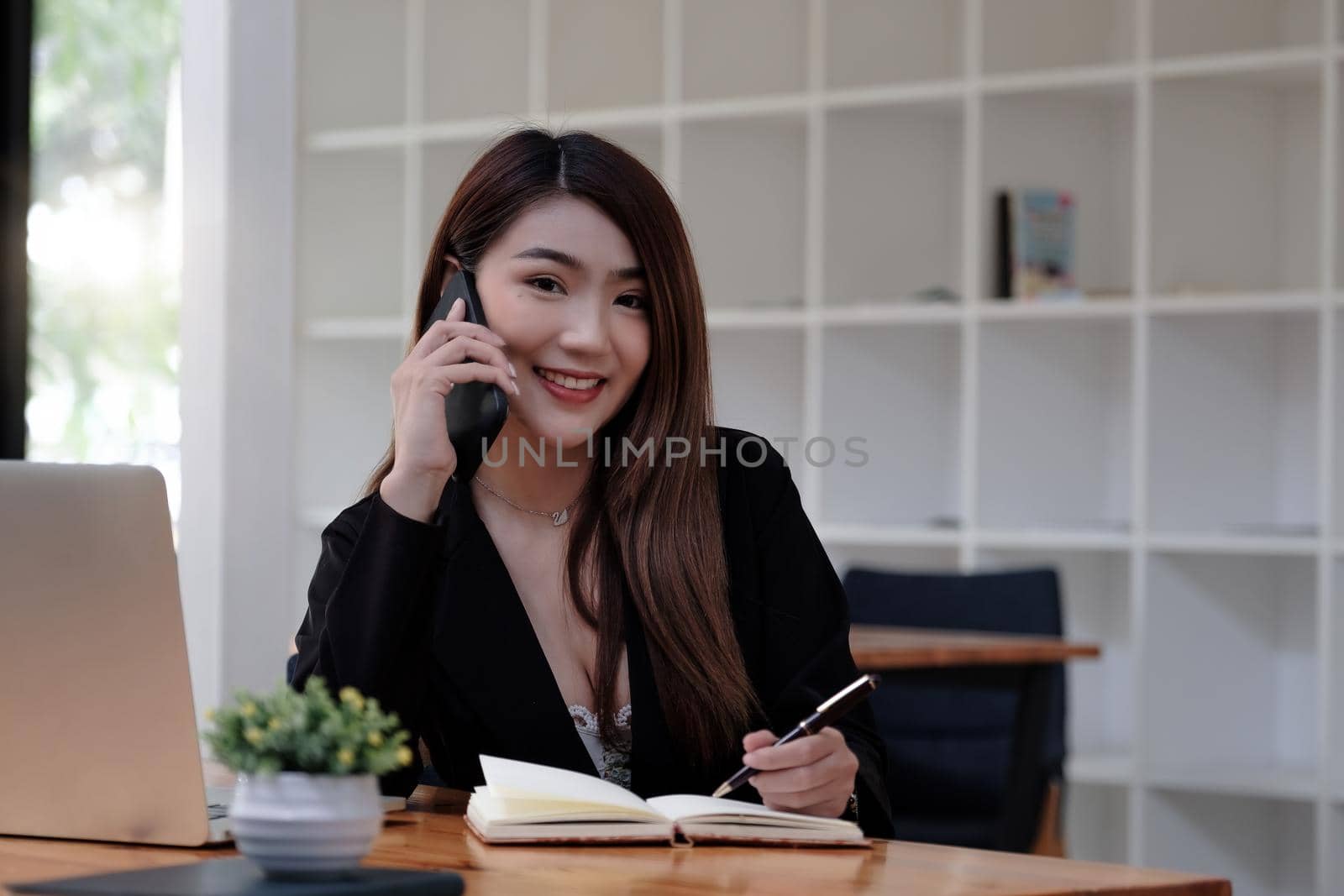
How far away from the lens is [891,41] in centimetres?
436

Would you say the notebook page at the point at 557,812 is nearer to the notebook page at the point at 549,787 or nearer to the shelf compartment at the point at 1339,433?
→ the notebook page at the point at 549,787

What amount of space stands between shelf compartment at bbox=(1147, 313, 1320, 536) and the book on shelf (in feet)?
1.14

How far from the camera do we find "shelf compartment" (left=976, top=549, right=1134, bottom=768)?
14.3 feet

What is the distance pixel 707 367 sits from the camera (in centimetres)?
185

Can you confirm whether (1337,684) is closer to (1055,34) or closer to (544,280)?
(1055,34)

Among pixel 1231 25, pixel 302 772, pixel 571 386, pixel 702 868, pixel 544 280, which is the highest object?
pixel 1231 25

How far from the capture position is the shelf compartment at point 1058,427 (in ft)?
14.0

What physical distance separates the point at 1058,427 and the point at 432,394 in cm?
294

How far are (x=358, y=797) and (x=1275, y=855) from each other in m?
3.56

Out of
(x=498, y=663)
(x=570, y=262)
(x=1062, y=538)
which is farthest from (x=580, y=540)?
(x=1062, y=538)

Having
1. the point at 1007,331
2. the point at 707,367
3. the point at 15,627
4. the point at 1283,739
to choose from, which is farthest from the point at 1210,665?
the point at 15,627

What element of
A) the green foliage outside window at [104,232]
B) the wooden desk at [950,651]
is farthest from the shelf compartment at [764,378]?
the green foliage outside window at [104,232]

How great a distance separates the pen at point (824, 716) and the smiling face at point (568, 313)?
1.64 feet

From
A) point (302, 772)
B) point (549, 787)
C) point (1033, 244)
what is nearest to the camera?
point (302, 772)
